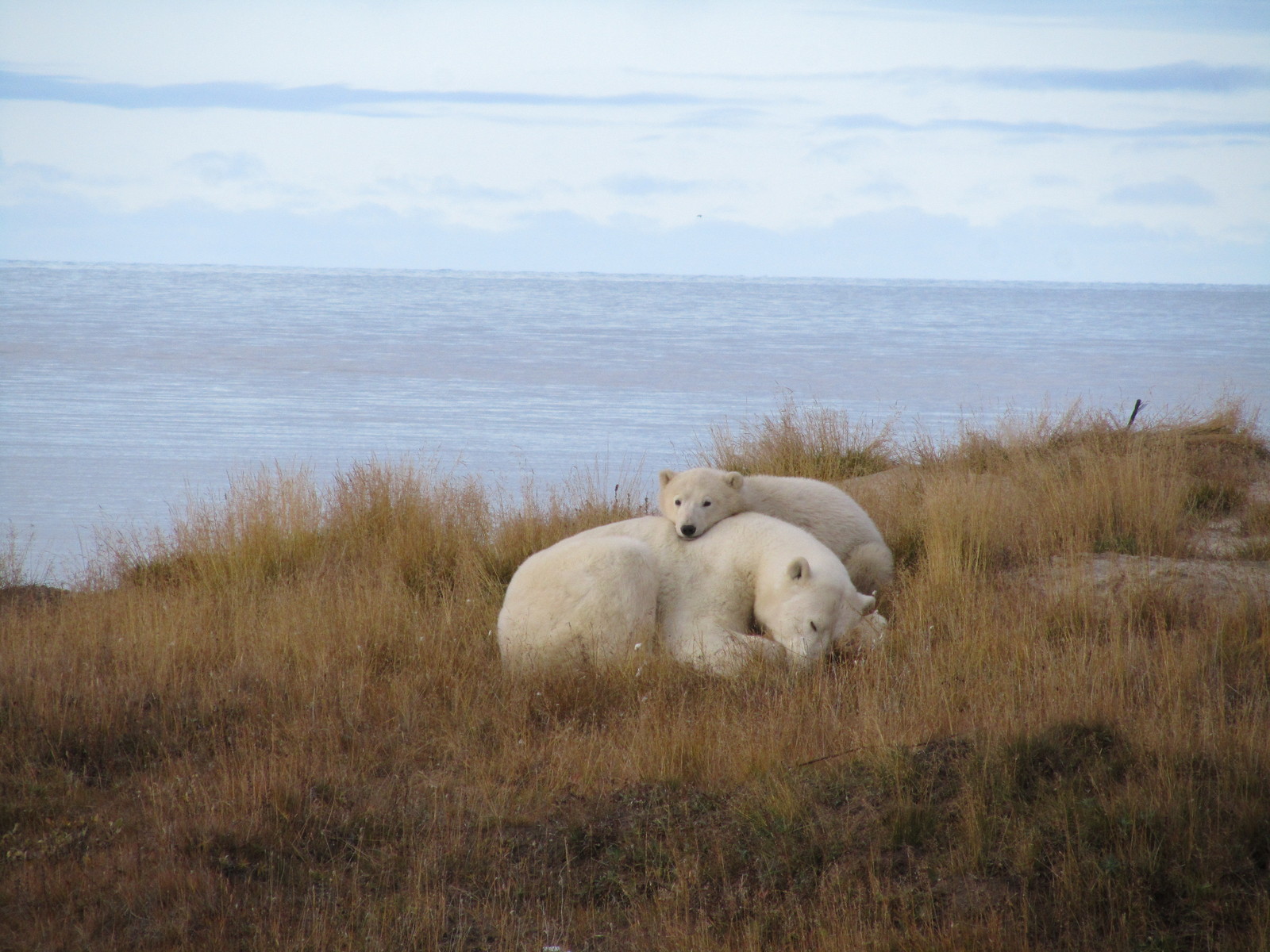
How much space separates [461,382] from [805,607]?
26851 mm

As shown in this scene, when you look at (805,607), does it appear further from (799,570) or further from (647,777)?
(647,777)

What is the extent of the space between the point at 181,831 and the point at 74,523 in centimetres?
1020

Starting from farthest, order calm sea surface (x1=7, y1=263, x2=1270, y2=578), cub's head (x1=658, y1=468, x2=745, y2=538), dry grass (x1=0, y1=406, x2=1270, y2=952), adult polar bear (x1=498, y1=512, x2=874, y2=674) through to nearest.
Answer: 1. calm sea surface (x1=7, y1=263, x2=1270, y2=578)
2. cub's head (x1=658, y1=468, x2=745, y2=538)
3. adult polar bear (x1=498, y1=512, x2=874, y2=674)
4. dry grass (x1=0, y1=406, x2=1270, y2=952)

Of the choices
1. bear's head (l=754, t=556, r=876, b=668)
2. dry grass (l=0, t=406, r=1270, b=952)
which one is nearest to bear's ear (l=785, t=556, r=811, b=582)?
bear's head (l=754, t=556, r=876, b=668)

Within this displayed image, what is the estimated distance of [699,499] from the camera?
6539 millimetres

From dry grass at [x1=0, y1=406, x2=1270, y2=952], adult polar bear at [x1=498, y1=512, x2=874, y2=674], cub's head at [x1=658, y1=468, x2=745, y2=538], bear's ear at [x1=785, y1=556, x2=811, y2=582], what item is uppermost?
cub's head at [x1=658, y1=468, x2=745, y2=538]

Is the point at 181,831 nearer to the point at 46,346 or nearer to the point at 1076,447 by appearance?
the point at 1076,447

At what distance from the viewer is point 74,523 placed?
13.4m

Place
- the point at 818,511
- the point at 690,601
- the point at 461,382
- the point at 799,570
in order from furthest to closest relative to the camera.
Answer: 1. the point at 461,382
2. the point at 818,511
3. the point at 690,601
4. the point at 799,570

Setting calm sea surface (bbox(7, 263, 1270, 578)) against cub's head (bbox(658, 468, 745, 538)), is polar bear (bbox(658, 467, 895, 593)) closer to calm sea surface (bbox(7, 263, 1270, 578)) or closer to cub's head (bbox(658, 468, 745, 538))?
cub's head (bbox(658, 468, 745, 538))

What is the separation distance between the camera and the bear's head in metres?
5.64

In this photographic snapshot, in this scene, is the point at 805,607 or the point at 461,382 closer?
the point at 805,607

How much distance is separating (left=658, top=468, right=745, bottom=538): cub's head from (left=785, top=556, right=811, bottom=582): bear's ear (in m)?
0.87

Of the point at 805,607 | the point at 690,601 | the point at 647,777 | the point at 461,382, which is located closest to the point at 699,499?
the point at 690,601
